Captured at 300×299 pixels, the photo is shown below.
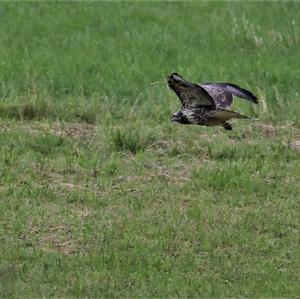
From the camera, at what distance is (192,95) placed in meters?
8.55

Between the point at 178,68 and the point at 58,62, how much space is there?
136 cm

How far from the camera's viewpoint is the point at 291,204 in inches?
404

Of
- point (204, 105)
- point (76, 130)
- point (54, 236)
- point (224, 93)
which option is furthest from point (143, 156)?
point (204, 105)

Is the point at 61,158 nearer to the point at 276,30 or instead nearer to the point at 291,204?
the point at 291,204

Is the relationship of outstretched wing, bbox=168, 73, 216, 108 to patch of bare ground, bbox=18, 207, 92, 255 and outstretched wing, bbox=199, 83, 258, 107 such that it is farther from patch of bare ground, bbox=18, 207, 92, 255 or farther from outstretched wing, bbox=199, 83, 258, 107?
patch of bare ground, bbox=18, 207, 92, 255

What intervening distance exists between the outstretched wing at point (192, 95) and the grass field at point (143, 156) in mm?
1127

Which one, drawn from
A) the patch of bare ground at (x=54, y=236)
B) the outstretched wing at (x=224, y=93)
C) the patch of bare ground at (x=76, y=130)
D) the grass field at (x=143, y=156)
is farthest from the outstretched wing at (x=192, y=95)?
the patch of bare ground at (x=76, y=130)

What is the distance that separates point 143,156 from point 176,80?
11.0 feet

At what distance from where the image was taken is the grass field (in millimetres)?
8703

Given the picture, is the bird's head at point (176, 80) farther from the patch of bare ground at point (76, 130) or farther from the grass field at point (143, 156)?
the patch of bare ground at point (76, 130)

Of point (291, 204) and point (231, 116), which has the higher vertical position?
point (231, 116)

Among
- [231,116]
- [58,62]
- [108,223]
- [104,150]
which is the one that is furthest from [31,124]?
[231,116]

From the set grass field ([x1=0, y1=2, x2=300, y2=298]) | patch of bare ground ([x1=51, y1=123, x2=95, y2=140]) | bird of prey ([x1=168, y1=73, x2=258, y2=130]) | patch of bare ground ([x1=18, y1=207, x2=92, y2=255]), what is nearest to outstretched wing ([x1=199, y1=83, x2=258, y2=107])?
bird of prey ([x1=168, y1=73, x2=258, y2=130])

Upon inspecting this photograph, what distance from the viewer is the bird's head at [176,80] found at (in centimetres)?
804
